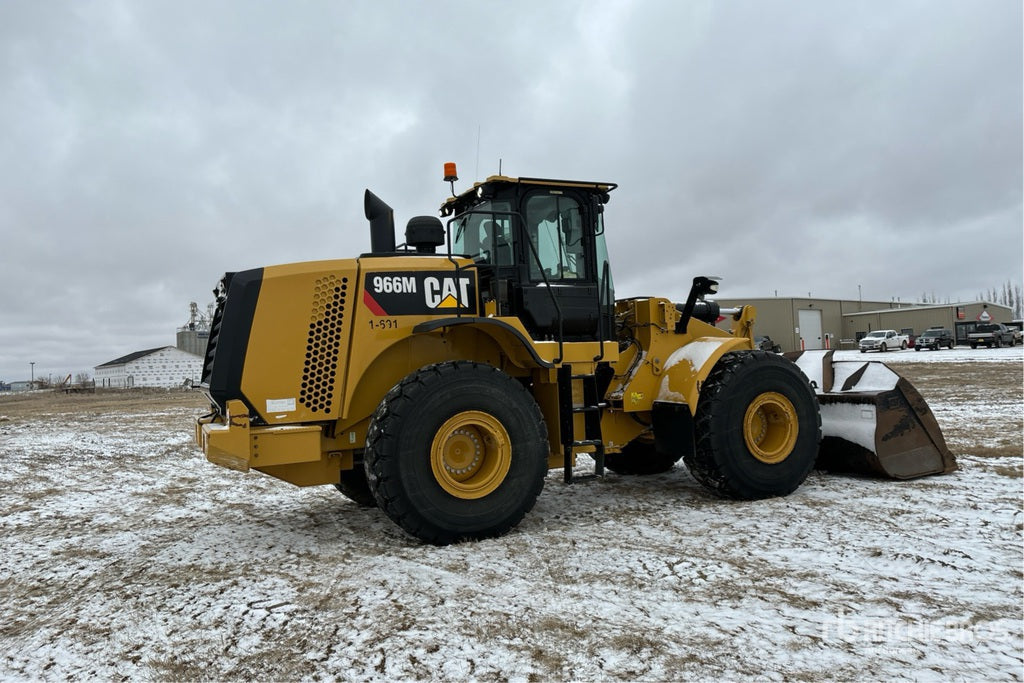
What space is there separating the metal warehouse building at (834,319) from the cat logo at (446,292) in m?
57.1

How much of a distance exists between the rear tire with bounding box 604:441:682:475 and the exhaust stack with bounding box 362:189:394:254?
3.29m

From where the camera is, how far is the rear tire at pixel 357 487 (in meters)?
5.86

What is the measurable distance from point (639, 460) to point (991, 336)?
47.3 meters

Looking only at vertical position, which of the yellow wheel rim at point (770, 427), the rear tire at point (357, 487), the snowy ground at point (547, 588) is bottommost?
the snowy ground at point (547, 588)

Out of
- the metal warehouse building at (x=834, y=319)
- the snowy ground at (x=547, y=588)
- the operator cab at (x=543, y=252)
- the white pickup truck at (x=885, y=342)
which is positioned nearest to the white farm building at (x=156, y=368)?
the metal warehouse building at (x=834, y=319)

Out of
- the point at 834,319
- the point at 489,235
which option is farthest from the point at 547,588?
the point at 834,319

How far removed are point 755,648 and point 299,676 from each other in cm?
194

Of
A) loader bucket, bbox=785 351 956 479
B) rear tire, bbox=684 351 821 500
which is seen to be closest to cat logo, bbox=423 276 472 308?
rear tire, bbox=684 351 821 500

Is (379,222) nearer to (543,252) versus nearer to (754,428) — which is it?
(543,252)

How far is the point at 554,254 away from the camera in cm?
605

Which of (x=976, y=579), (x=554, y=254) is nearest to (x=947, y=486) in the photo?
(x=976, y=579)

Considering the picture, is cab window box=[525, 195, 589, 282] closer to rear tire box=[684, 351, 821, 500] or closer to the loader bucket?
rear tire box=[684, 351, 821, 500]

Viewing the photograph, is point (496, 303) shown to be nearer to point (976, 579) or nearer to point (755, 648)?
point (755, 648)

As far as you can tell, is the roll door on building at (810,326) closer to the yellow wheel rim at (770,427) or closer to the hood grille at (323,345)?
the yellow wheel rim at (770,427)
